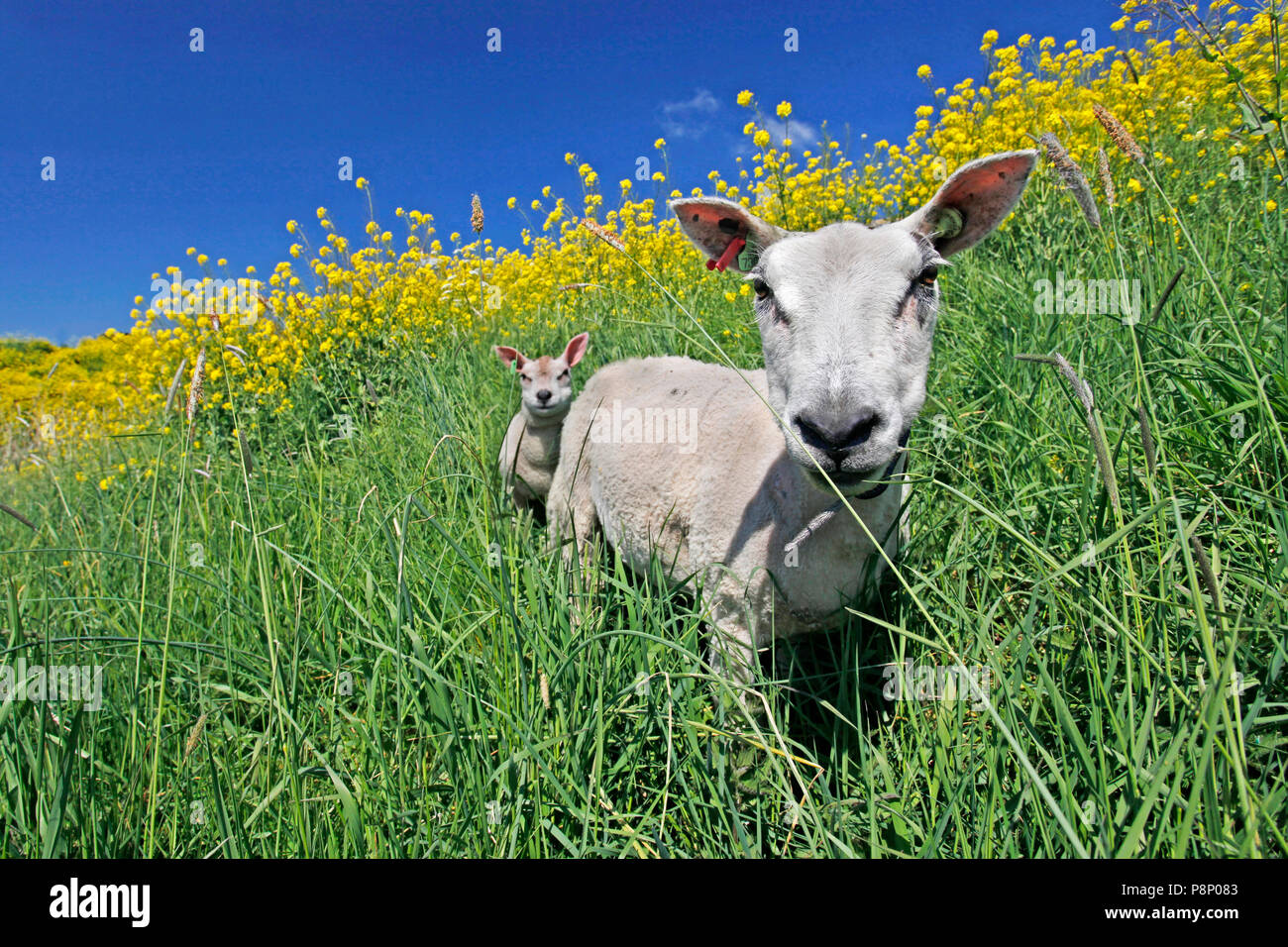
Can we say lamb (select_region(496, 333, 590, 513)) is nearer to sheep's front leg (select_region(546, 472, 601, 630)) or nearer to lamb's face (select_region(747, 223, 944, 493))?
sheep's front leg (select_region(546, 472, 601, 630))

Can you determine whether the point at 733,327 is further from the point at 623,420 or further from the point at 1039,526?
the point at 1039,526

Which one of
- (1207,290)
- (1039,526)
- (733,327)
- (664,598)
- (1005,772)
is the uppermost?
(733,327)

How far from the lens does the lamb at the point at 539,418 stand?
466cm

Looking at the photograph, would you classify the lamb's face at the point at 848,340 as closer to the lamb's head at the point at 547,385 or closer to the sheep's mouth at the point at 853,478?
the sheep's mouth at the point at 853,478

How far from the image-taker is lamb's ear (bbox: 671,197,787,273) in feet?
7.65

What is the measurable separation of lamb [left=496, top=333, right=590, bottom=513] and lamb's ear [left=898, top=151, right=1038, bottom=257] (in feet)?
9.57

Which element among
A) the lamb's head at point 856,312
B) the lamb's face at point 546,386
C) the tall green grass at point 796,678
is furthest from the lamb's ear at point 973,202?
the lamb's face at point 546,386

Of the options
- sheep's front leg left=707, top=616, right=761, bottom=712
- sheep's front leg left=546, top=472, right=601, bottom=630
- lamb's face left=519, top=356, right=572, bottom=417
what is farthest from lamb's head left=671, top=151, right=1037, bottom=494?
lamb's face left=519, top=356, right=572, bottom=417

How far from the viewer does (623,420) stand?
3490 millimetres

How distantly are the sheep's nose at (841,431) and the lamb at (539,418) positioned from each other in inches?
124

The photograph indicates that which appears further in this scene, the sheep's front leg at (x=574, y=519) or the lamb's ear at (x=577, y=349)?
the lamb's ear at (x=577, y=349)

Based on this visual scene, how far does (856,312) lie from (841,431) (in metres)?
0.43

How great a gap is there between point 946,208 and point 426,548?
105 inches
